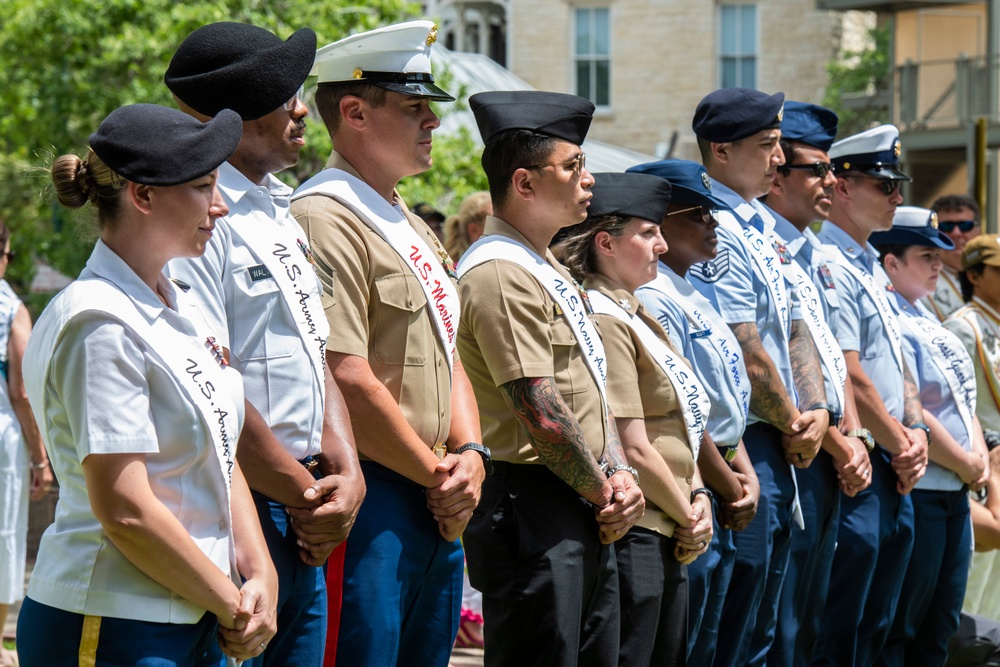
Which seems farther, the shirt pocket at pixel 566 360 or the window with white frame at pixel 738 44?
the window with white frame at pixel 738 44

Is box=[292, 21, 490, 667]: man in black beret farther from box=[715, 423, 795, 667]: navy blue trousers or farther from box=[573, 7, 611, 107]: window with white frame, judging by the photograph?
box=[573, 7, 611, 107]: window with white frame

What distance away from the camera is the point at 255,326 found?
3.15 meters

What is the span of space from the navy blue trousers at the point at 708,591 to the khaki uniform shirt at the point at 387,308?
55.7 inches

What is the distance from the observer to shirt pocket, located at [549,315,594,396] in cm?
401

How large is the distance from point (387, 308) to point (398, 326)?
53 millimetres

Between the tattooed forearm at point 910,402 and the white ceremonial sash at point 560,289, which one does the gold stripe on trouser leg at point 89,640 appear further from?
the tattooed forearm at point 910,402

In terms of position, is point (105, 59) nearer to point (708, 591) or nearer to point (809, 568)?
point (809, 568)

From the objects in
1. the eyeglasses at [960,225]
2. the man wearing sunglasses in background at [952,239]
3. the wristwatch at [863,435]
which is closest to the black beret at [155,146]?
the wristwatch at [863,435]

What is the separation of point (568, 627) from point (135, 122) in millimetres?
1978

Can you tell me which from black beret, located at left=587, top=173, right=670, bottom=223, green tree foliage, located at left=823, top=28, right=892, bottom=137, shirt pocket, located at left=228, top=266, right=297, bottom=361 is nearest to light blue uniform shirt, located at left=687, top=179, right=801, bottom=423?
black beret, located at left=587, top=173, right=670, bottom=223

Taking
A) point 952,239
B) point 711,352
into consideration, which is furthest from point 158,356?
point 952,239

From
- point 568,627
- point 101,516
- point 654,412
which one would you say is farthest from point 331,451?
point 654,412

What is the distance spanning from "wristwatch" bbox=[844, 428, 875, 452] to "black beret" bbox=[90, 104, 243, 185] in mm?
3238

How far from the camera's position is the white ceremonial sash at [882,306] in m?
5.66
